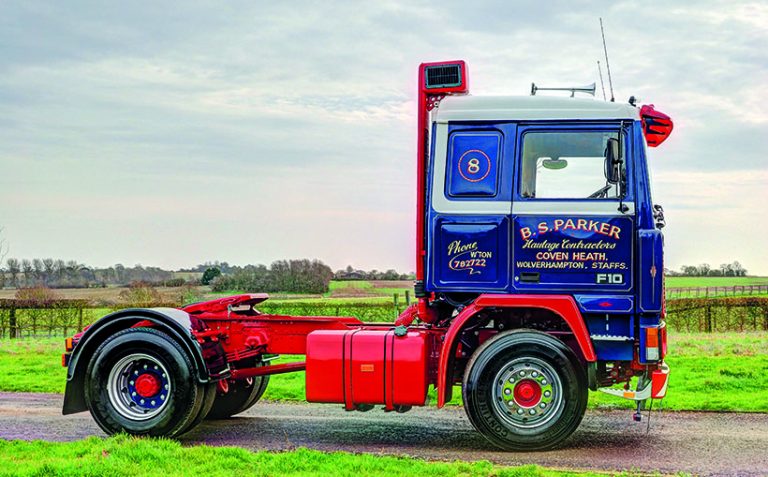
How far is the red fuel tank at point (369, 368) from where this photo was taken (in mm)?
8711

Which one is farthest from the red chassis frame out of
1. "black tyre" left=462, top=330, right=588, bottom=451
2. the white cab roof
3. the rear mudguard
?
the white cab roof

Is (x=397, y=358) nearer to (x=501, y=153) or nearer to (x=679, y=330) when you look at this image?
(x=501, y=153)

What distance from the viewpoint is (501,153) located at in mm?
8805

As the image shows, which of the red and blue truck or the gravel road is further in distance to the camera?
the red and blue truck

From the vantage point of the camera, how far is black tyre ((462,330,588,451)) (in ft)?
27.6

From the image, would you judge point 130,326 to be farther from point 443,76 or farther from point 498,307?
point 443,76

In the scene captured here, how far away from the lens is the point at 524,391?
27.9ft

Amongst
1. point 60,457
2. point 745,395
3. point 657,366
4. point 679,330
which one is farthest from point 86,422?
point 679,330

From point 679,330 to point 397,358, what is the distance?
78.1ft

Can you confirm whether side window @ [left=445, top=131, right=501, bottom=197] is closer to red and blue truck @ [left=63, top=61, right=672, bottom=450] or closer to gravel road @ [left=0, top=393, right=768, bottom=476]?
red and blue truck @ [left=63, top=61, right=672, bottom=450]

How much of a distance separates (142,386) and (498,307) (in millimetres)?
4057

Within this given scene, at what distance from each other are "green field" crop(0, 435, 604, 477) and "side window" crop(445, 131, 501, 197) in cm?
284

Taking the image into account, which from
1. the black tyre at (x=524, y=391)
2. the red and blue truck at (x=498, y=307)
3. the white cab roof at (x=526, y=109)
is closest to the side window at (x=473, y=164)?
the red and blue truck at (x=498, y=307)

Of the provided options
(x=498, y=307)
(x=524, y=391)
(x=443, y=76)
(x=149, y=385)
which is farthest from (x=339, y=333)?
(x=443, y=76)
